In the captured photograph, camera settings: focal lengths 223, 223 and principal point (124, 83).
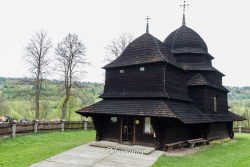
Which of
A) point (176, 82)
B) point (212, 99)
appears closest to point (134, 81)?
point (176, 82)

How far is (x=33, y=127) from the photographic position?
774 inches

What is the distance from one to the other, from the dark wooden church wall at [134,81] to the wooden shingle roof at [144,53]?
0.41m

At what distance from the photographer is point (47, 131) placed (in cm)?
2105

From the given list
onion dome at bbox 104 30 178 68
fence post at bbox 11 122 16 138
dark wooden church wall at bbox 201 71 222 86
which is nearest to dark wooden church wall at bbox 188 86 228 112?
dark wooden church wall at bbox 201 71 222 86

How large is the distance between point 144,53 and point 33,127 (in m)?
11.8

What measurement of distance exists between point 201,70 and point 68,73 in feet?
47.5

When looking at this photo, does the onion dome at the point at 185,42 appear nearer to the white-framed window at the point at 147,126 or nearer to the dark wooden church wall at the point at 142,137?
the white-framed window at the point at 147,126

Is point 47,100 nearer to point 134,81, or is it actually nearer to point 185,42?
point 185,42

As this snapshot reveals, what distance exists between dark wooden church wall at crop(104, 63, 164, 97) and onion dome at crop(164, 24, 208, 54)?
20.9 feet

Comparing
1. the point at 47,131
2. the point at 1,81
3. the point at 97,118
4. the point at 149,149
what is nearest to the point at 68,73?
the point at 47,131

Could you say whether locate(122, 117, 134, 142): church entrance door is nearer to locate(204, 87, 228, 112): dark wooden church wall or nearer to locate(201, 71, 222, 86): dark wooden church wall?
locate(204, 87, 228, 112): dark wooden church wall

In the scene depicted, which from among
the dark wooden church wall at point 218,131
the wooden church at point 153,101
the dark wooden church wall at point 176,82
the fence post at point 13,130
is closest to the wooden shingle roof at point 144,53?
the wooden church at point 153,101

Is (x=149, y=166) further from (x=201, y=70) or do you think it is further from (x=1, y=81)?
(x=1, y=81)

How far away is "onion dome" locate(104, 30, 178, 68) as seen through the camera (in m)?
15.7
